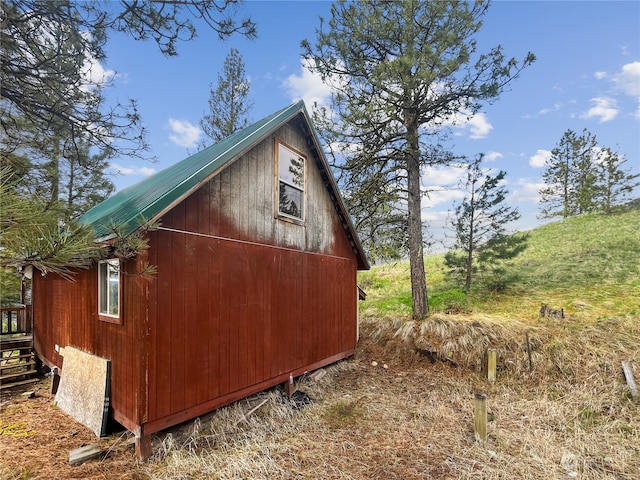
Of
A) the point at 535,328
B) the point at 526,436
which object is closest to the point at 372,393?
the point at 526,436

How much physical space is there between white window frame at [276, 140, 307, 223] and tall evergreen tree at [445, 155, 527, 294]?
5.56m

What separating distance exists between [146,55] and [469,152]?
803 centimetres

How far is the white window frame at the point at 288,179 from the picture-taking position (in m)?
6.06

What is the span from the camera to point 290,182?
6465 millimetres

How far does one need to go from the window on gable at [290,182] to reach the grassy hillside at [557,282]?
170 inches

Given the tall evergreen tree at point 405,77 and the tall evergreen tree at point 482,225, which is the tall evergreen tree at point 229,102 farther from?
the tall evergreen tree at point 482,225

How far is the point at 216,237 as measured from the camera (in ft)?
16.1

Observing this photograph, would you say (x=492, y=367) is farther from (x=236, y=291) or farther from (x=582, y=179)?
(x=582, y=179)

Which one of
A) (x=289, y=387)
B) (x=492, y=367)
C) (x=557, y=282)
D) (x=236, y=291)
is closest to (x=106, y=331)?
(x=236, y=291)

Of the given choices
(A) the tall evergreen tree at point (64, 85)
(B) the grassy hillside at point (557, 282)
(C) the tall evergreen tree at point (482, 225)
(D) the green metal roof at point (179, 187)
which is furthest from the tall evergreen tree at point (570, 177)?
(A) the tall evergreen tree at point (64, 85)

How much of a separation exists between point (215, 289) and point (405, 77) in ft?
20.1

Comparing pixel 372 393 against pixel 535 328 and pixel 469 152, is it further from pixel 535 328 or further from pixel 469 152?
pixel 469 152

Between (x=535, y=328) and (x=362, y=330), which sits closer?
(x=535, y=328)

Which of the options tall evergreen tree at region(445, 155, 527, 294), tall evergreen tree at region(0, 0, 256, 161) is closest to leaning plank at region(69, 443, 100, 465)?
tall evergreen tree at region(0, 0, 256, 161)
